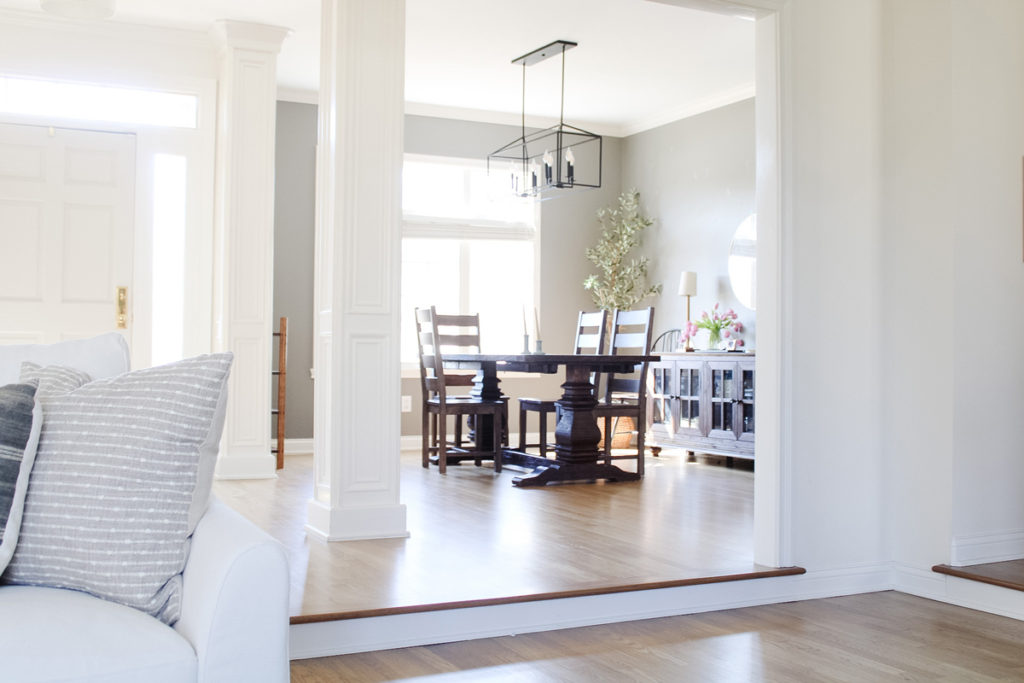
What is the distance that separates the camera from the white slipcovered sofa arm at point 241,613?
1.53 metres

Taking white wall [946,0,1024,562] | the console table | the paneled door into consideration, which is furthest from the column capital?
white wall [946,0,1024,562]

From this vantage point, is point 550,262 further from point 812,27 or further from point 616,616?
point 616,616

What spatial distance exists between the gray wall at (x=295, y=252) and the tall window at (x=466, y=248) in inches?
33.5

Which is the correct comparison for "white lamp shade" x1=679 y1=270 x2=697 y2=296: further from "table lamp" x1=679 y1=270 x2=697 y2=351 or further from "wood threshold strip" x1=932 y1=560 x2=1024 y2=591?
"wood threshold strip" x1=932 y1=560 x2=1024 y2=591

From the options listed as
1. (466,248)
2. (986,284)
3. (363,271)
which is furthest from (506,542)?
(466,248)

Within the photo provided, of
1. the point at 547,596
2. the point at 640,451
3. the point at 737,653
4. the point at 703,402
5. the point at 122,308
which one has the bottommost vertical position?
the point at 737,653

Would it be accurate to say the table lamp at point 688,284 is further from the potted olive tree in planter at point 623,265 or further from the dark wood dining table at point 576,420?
the dark wood dining table at point 576,420

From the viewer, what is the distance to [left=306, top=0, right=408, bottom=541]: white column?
3.88 metres

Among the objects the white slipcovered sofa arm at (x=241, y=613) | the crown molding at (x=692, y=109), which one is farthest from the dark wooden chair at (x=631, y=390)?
the white slipcovered sofa arm at (x=241, y=613)

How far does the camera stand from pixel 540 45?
629cm

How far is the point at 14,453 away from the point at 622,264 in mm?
6980

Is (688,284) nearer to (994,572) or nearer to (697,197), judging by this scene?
(697,197)

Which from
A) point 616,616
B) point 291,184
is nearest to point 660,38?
point 291,184

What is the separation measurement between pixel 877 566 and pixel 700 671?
1330mm
